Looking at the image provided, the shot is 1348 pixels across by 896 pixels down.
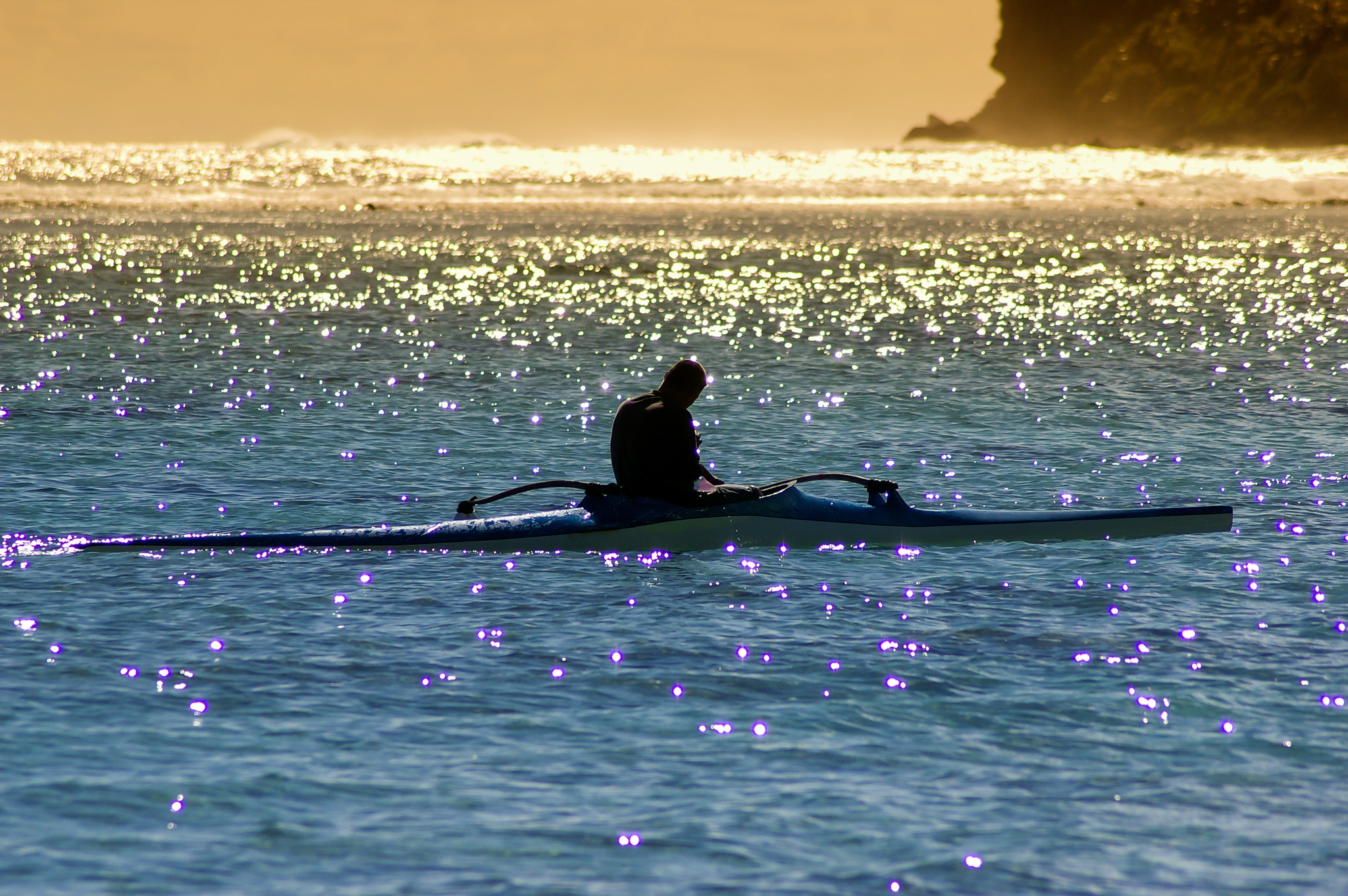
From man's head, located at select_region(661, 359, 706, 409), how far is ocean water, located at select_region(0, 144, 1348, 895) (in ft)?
4.17

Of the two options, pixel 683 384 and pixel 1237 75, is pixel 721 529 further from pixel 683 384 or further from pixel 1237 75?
pixel 1237 75

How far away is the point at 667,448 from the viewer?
37.1 ft

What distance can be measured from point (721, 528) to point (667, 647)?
277cm

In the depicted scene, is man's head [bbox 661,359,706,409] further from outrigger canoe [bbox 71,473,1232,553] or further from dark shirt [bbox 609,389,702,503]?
outrigger canoe [bbox 71,473,1232,553]

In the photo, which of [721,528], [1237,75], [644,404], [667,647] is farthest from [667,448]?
[1237,75]

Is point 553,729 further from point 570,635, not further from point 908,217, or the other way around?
point 908,217

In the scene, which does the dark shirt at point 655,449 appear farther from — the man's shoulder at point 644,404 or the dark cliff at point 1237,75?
the dark cliff at point 1237,75

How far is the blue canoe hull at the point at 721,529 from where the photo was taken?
37.2 feet

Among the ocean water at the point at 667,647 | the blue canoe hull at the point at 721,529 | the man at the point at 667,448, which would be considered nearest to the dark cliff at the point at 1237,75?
the ocean water at the point at 667,647

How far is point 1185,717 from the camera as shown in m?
7.65

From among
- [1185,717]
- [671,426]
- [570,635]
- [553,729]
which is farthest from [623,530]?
[1185,717]

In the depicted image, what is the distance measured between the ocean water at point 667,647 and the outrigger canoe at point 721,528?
0.19 m

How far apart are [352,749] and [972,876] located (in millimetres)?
3027

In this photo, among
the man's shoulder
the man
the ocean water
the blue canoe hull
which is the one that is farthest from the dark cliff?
the man's shoulder
